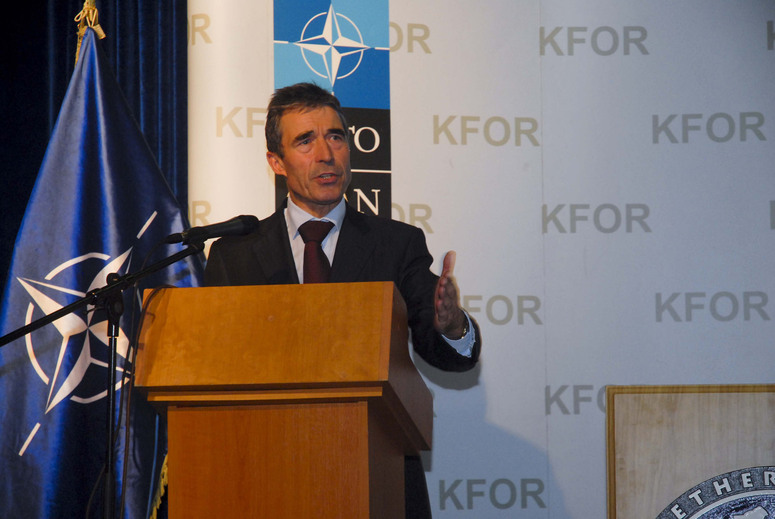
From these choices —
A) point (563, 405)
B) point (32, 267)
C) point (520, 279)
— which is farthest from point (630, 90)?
point (32, 267)

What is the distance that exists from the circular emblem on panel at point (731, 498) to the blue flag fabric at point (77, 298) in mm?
2017

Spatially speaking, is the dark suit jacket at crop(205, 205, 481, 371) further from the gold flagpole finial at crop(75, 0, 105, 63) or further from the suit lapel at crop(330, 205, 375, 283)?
the gold flagpole finial at crop(75, 0, 105, 63)

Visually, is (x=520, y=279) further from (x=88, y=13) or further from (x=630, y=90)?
(x=88, y=13)

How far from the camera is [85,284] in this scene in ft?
10.1

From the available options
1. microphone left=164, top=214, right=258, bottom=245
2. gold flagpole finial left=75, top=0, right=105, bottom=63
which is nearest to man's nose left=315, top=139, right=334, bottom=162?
microphone left=164, top=214, right=258, bottom=245

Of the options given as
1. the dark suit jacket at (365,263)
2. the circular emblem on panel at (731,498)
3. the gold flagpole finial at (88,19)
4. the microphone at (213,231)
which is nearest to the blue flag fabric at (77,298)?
the gold flagpole finial at (88,19)

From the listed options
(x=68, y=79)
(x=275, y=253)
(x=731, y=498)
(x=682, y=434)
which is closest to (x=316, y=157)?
(x=275, y=253)

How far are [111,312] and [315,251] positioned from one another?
709mm

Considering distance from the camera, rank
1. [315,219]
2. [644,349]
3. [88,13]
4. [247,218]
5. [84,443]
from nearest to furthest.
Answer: [247,218]
[315,219]
[84,443]
[88,13]
[644,349]

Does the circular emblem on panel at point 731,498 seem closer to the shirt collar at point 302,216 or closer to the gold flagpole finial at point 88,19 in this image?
the shirt collar at point 302,216

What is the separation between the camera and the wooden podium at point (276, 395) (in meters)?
1.71

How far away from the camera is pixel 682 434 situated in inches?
136

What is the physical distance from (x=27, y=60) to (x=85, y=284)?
115cm

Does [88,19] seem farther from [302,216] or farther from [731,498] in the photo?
Result: [731,498]
